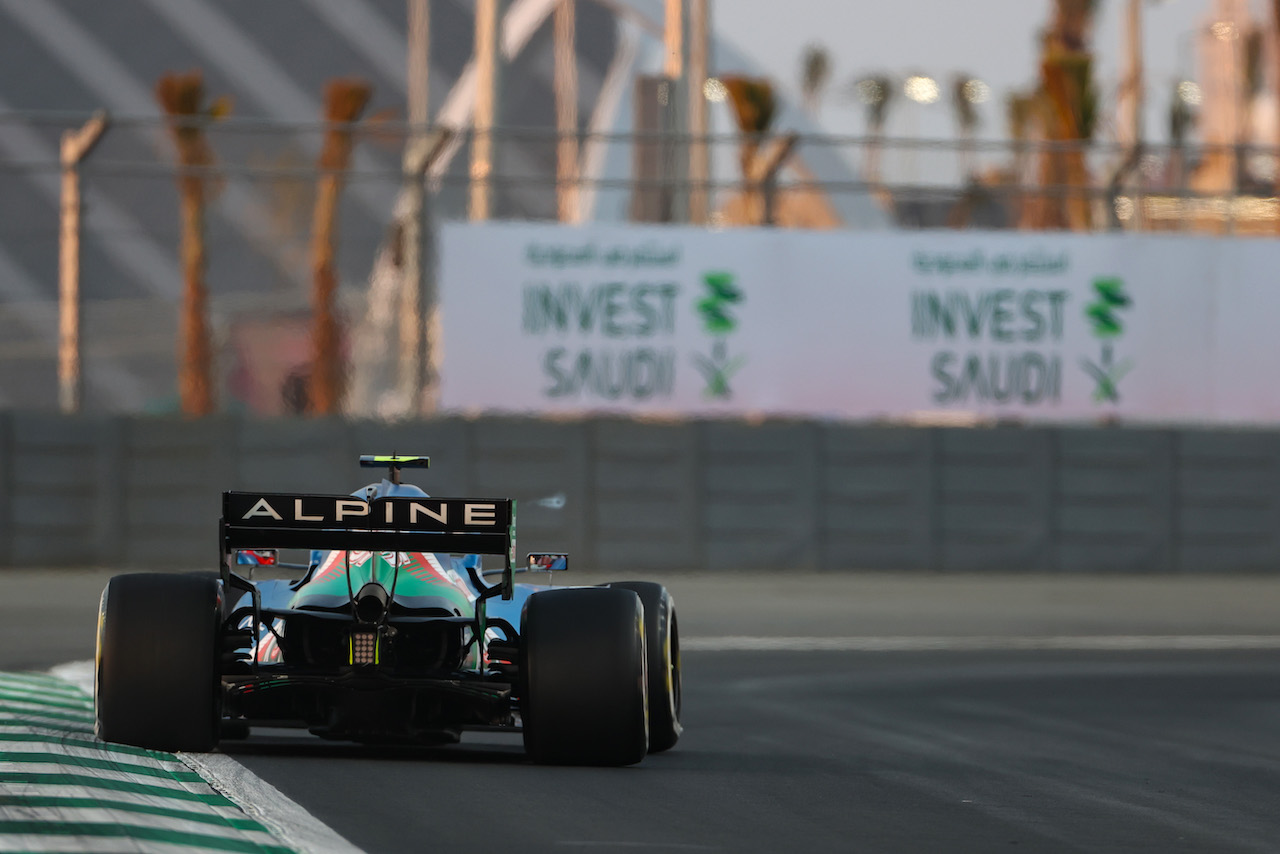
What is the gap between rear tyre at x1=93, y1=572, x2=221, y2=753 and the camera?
7.94 meters

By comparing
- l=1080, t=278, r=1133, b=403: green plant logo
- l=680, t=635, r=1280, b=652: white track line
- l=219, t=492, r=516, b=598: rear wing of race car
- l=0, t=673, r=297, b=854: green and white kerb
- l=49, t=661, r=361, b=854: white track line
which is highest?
l=1080, t=278, r=1133, b=403: green plant logo

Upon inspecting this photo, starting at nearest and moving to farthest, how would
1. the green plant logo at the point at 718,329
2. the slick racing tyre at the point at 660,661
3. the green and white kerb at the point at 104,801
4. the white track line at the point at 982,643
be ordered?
the green and white kerb at the point at 104,801 → the slick racing tyre at the point at 660,661 → the white track line at the point at 982,643 → the green plant logo at the point at 718,329

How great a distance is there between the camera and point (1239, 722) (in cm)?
1133

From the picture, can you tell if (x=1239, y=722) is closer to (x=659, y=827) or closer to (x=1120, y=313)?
(x=659, y=827)

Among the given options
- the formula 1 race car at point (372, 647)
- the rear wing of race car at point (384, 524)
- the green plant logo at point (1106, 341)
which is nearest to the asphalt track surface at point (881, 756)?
the formula 1 race car at point (372, 647)

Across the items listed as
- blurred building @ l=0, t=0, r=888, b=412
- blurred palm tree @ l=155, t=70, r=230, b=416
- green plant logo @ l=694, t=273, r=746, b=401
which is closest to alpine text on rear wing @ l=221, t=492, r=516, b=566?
blurred building @ l=0, t=0, r=888, b=412

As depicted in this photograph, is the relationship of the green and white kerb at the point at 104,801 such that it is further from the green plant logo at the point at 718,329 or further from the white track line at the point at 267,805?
the green plant logo at the point at 718,329

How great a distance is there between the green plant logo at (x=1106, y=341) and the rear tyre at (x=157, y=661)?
16.6m

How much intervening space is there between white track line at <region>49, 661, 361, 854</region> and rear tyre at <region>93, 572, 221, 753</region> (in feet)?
0.51

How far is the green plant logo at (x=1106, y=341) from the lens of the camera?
23.5 m

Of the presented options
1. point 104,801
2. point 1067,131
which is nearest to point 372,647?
point 104,801

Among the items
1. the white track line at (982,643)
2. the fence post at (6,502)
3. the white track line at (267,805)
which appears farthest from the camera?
the fence post at (6,502)

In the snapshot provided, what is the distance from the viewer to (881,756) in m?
9.47

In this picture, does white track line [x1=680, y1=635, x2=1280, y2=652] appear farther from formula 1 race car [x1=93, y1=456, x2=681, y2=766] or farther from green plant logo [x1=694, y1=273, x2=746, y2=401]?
formula 1 race car [x1=93, y1=456, x2=681, y2=766]
